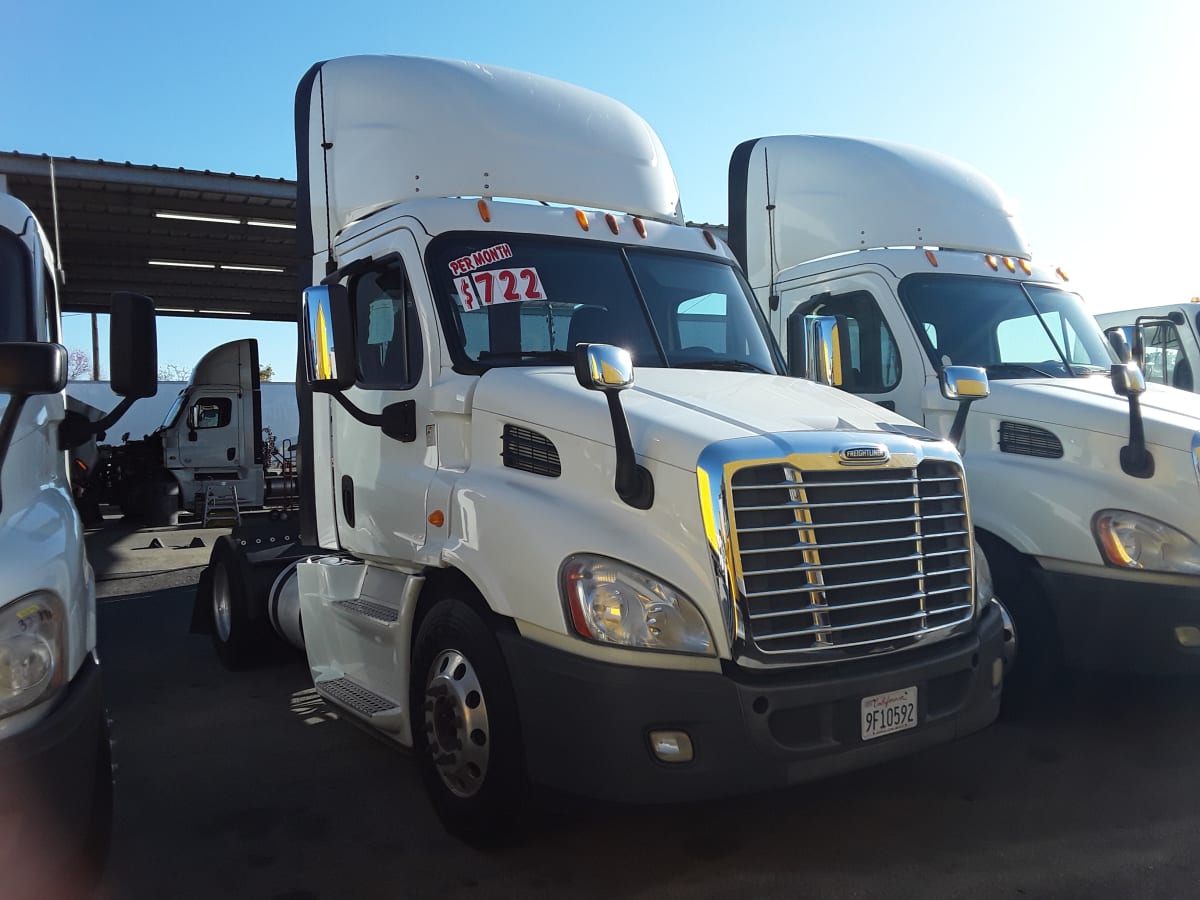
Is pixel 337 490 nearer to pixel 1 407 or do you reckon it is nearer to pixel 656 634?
pixel 1 407

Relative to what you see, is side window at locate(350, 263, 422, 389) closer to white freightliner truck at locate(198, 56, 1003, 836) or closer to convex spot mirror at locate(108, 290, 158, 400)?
white freightliner truck at locate(198, 56, 1003, 836)

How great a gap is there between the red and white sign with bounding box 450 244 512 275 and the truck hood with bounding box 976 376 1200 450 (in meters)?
2.92

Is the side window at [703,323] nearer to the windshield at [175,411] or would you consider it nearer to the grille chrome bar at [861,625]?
the grille chrome bar at [861,625]

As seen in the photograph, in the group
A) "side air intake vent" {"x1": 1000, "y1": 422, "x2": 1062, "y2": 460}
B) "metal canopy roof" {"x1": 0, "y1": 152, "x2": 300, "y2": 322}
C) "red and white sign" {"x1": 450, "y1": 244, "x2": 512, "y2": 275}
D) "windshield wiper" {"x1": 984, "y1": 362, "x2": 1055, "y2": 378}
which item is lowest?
"side air intake vent" {"x1": 1000, "y1": 422, "x2": 1062, "y2": 460}

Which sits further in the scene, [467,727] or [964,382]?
[964,382]

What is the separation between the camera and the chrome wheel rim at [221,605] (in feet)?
23.3

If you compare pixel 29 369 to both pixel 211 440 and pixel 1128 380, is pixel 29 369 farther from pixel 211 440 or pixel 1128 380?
pixel 211 440

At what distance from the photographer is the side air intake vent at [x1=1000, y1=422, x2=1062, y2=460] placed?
5359 mm

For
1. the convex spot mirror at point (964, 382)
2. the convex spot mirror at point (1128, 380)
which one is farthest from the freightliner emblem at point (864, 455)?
the convex spot mirror at point (1128, 380)

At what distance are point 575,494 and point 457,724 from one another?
3.34 feet

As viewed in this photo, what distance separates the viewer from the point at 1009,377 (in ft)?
19.8

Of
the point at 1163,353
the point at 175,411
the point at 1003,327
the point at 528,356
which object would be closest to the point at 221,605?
the point at 528,356

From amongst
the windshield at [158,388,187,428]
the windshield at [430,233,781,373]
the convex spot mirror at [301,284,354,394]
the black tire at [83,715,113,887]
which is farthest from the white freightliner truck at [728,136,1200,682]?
the windshield at [158,388,187,428]

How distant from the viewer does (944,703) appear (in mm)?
3775
